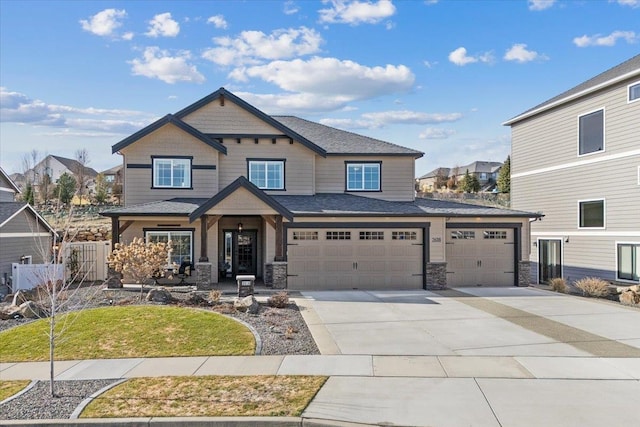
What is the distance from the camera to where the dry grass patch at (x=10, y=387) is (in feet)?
23.9

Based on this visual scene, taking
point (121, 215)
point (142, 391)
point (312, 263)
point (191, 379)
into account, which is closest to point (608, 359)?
point (191, 379)

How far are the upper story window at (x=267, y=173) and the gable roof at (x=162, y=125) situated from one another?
1.88 m

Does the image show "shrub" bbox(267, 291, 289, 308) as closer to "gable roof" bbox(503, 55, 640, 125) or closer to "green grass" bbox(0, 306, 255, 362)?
"green grass" bbox(0, 306, 255, 362)

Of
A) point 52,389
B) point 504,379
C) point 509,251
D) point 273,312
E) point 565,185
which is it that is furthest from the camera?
point 565,185

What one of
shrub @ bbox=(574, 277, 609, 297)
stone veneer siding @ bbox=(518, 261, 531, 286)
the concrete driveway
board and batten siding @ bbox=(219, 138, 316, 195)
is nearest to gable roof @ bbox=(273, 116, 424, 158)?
board and batten siding @ bbox=(219, 138, 316, 195)

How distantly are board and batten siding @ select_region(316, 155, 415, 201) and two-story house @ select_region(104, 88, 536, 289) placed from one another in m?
0.05

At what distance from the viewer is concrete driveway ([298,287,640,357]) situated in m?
9.73

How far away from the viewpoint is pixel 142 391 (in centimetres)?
728

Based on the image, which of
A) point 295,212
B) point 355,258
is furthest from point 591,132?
point 295,212

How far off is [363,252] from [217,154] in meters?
7.68

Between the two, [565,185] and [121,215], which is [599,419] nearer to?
[121,215]

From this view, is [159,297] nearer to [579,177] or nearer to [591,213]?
[591,213]

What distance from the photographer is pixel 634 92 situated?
1884 cm

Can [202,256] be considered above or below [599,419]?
above
